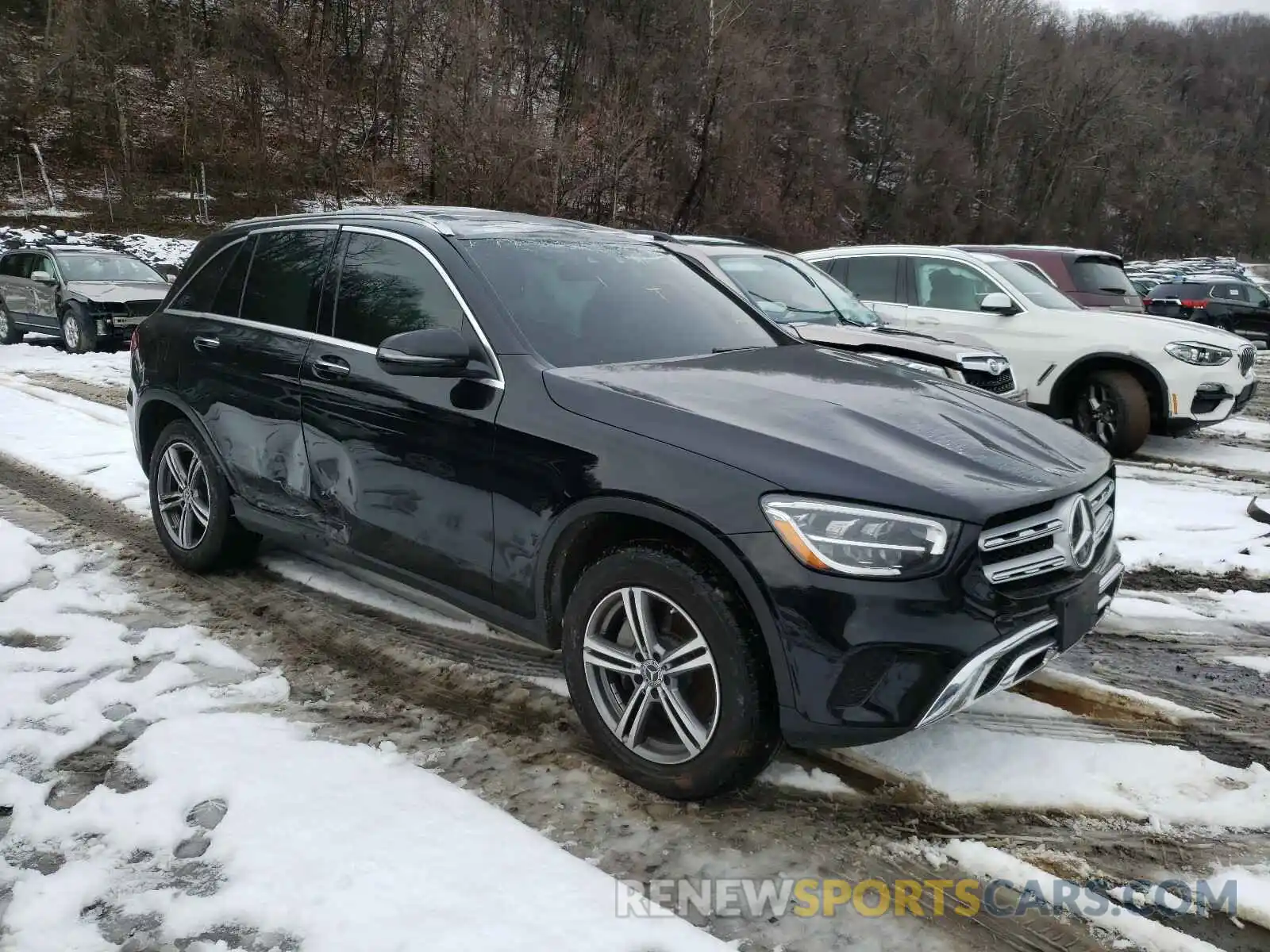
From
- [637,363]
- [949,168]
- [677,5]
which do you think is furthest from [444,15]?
[637,363]

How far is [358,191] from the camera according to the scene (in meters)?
36.8

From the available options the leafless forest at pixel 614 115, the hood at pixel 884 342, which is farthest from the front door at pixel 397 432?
the leafless forest at pixel 614 115

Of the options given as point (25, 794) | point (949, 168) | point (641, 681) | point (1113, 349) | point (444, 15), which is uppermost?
point (444, 15)

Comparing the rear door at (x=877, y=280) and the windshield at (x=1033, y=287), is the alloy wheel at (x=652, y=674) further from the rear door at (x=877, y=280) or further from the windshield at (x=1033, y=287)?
the windshield at (x=1033, y=287)

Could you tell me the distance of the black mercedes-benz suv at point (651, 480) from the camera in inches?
96.8

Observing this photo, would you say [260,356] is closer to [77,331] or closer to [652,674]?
[652,674]

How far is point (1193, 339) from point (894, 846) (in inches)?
276

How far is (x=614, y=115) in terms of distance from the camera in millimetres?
33156

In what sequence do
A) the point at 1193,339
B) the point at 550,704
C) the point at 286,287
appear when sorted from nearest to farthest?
the point at 550,704 → the point at 286,287 → the point at 1193,339

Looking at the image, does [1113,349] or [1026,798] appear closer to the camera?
[1026,798]

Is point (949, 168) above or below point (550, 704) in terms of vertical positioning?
above

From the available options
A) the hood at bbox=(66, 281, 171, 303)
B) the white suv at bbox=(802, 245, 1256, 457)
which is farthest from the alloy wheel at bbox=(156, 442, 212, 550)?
the hood at bbox=(66, 281, 171, 303)

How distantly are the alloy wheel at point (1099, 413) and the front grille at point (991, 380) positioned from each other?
1535 millimetres

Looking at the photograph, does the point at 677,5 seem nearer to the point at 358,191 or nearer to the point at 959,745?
the point at 358,191
